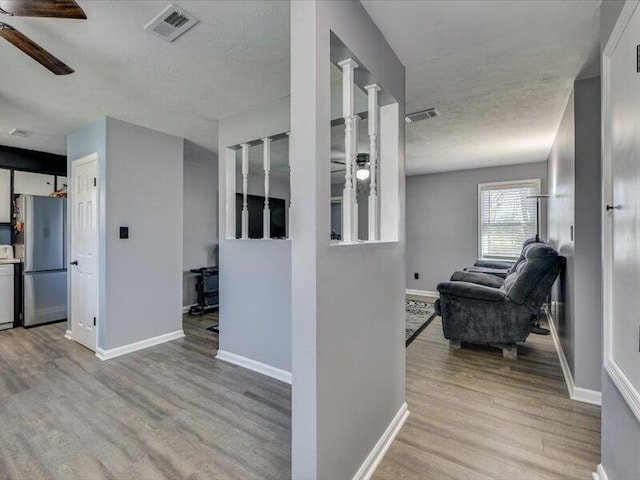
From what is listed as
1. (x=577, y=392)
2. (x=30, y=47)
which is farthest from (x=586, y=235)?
(x=30, y=47)

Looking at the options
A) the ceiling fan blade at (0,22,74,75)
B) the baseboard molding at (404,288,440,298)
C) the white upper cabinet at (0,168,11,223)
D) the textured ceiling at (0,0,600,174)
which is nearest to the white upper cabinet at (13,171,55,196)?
the white upper cabinet at (0,168,11,223)

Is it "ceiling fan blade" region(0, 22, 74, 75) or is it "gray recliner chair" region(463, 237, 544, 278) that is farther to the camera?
"gray recliner chair" region(463, 237, 544, 278)

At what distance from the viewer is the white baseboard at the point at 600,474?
59.4 inches

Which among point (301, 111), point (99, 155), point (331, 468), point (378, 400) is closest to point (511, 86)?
point (301, 111)

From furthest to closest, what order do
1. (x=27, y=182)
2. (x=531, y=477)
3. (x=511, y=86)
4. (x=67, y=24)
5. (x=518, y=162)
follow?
1. (x=518, y=162)
2. (x=27, y=182)
3. (x=511, y=86)
4. (x=67, y=24)
5. (x=531, y=477)

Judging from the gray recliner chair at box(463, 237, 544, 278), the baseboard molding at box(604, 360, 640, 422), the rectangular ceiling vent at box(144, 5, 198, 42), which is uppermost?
the rectangular ceiling vent at box(144, 5, 198, 42)

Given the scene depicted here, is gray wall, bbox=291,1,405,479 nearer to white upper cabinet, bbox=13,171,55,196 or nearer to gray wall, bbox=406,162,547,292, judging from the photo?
gray wall, bbox=406,162,547,292

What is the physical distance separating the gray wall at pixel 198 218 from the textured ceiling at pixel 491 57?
133 inches

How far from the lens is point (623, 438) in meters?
1.31

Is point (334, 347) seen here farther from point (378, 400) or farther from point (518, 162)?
point (518, 162)

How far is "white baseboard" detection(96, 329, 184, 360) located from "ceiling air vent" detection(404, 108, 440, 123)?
3520 mm

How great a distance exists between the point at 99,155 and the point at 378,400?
11.2 feet

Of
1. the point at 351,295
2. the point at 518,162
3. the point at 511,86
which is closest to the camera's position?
the point at 351,295

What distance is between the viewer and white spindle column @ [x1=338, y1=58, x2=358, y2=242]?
4.93 feet
